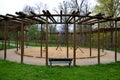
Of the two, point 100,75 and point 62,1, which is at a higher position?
point 62,1

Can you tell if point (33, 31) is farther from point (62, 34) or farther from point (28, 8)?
point (28, 8)

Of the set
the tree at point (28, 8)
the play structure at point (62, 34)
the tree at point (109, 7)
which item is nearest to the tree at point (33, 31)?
the play structure at point (62, 34)

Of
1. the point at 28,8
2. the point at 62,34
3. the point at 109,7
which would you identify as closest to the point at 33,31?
the point at 62,34

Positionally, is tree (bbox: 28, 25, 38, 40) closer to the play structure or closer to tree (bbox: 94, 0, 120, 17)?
the play structure

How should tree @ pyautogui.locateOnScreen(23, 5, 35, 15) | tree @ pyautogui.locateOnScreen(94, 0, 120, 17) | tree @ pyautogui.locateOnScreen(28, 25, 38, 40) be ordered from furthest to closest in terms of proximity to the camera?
tree @ pyautogui.locateOnScreen(23, 5, 35, 15) → tree @ pyautogui.locateOnScreen(28, 25, 38, 40) → tree @ pyautogui.locateOnScreen(94, 0, 120, 17)

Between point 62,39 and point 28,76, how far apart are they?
23478 mm

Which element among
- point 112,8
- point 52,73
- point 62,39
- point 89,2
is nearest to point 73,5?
point 89,2

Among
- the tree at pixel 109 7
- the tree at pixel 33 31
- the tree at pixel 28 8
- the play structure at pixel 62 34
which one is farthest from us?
the tree at pixel 28 8

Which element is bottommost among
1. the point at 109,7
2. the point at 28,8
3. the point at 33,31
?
the point at 33,31

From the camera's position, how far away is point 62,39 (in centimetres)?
3117

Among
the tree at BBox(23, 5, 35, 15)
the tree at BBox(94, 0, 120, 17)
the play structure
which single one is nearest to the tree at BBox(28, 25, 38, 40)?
the play structure

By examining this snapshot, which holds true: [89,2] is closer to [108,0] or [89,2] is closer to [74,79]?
[108,0]

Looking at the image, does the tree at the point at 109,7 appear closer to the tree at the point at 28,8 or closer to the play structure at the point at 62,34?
the play structure at the point at 62,34

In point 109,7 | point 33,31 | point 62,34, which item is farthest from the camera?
point 33,31
